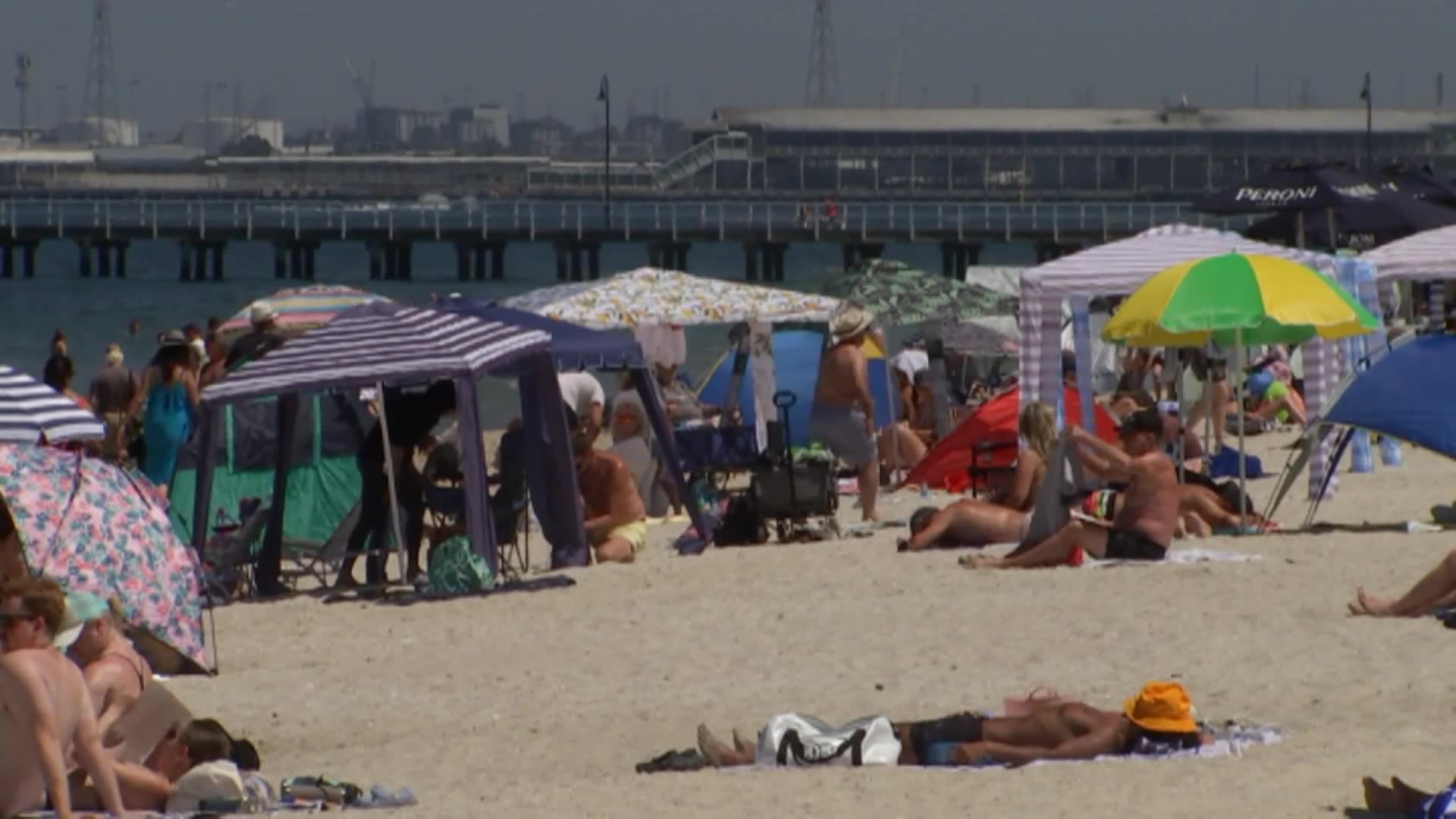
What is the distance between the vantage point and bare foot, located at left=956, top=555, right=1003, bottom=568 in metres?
11.0

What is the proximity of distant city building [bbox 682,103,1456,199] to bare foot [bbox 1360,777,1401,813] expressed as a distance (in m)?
135

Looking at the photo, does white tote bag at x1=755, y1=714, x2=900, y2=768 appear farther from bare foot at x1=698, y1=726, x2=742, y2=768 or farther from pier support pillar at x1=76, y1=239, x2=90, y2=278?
pier support pillar at x1=76, y1=239, x2=90, y2=278

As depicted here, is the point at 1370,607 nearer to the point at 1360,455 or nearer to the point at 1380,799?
the point at 1380,799

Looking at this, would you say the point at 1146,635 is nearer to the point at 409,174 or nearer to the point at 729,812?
the point at 729,812

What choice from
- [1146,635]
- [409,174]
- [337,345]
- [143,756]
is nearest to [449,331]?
[337,345]

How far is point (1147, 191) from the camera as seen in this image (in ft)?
470

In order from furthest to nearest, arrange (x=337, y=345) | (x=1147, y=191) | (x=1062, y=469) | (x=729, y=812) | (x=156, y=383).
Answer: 1. (x=1147, y=191)
2. (x=156, y=383)
3. (x=337, y=345)
4. (x=1062, y=469)
5. (x=729, y=812)

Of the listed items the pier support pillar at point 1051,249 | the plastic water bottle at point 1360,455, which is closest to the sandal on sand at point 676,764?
the plastic water bottle at point 1360,455

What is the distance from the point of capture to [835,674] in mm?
9055

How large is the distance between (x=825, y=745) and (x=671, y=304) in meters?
10.8

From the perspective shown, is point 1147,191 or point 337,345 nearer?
point 337,345

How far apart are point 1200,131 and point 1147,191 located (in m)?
4.23

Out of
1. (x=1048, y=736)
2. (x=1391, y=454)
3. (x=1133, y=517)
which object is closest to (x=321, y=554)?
(x=1133, y=517)

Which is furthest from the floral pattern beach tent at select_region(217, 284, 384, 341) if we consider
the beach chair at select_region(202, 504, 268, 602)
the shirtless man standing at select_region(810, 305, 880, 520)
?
the beach chair at select_region(202, 504, 268, 602)
